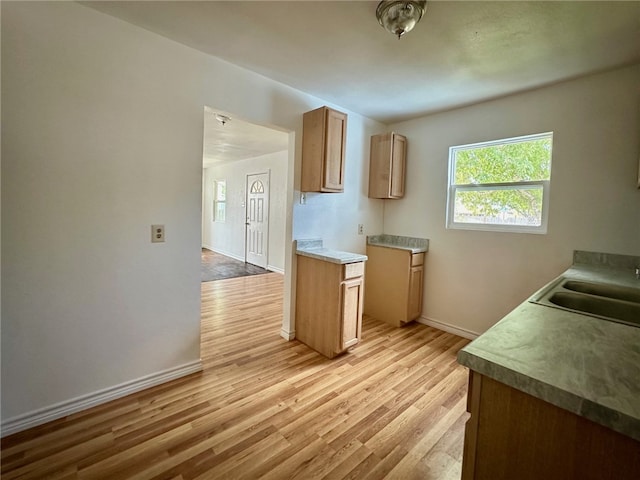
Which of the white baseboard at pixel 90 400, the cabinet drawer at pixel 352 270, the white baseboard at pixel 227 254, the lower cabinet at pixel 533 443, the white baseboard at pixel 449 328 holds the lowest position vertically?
the white baseboard at pixel 90 400

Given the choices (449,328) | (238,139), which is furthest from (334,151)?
(238,139)

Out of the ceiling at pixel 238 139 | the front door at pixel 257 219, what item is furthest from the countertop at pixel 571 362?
the front door at pixel 257 219

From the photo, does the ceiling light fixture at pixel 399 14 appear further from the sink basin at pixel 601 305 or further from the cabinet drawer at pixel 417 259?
the cabinet drawer at pixel 417 259

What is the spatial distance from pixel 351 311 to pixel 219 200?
6319 mm

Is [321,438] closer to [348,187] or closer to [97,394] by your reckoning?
[97,394]

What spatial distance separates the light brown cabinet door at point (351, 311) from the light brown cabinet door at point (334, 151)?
89cm

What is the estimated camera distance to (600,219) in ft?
7.27

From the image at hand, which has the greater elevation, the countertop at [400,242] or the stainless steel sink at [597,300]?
the countertop at [400,242]

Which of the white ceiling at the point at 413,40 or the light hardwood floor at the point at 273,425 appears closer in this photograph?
the light hardwood floor at the point at 273,425

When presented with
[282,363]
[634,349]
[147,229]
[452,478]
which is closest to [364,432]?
[452,478]

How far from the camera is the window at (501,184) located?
2.54 m

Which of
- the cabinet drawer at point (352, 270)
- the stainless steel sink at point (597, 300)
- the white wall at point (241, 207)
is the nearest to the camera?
the stainless steel sink at point (597, 300)

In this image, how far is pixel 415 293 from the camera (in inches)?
Answer: 127

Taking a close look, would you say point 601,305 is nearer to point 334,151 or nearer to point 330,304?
point 330,304
